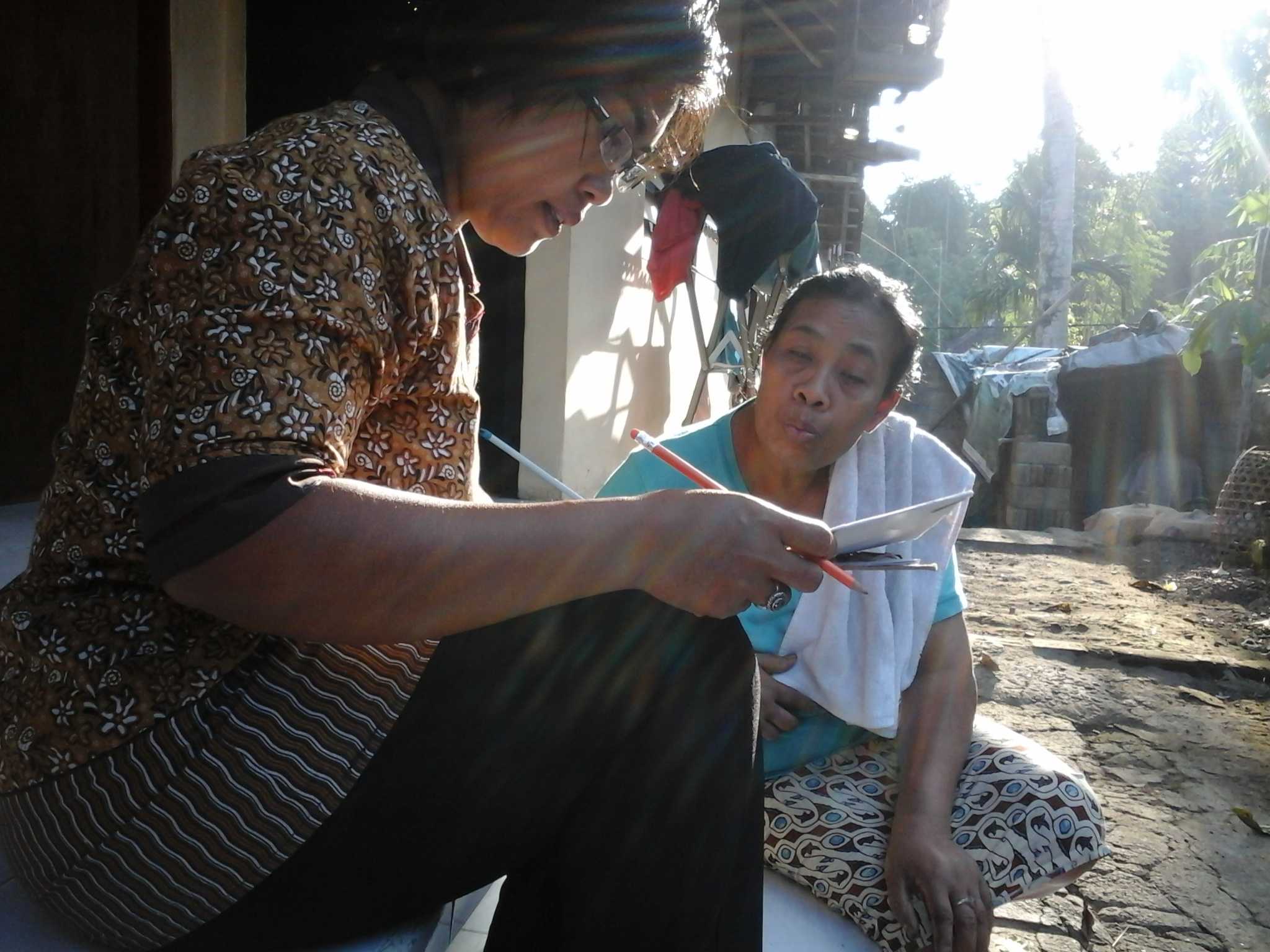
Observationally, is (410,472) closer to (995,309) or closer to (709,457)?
(709,457)

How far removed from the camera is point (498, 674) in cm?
102

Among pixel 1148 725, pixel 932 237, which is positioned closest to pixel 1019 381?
pixel 1148 725

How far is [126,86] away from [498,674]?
3582mm

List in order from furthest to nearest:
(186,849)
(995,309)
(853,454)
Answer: (995,309) < (853,454) < (186,849)

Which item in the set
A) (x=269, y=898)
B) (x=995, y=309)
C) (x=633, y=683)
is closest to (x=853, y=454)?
(x=633, y=683)

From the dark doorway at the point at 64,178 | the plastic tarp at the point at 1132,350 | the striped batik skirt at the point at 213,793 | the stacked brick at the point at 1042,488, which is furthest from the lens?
the plastic tarp at the point at 1132,350

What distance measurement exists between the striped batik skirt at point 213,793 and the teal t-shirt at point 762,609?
75 centimetres

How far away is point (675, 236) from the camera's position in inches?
226

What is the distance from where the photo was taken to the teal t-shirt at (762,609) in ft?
5.79

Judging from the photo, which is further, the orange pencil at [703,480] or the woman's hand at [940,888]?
the woman's hand at [940,888]

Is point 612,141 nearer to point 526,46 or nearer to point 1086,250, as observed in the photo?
point 526,46

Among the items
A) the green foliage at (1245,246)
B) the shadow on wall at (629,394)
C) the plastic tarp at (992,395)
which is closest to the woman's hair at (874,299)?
the shadow on wall at (629,394)

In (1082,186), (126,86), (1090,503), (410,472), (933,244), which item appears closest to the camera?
(410,472)

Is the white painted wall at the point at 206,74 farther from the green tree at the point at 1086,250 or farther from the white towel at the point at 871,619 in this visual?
the green tree at the point at 1086,250
